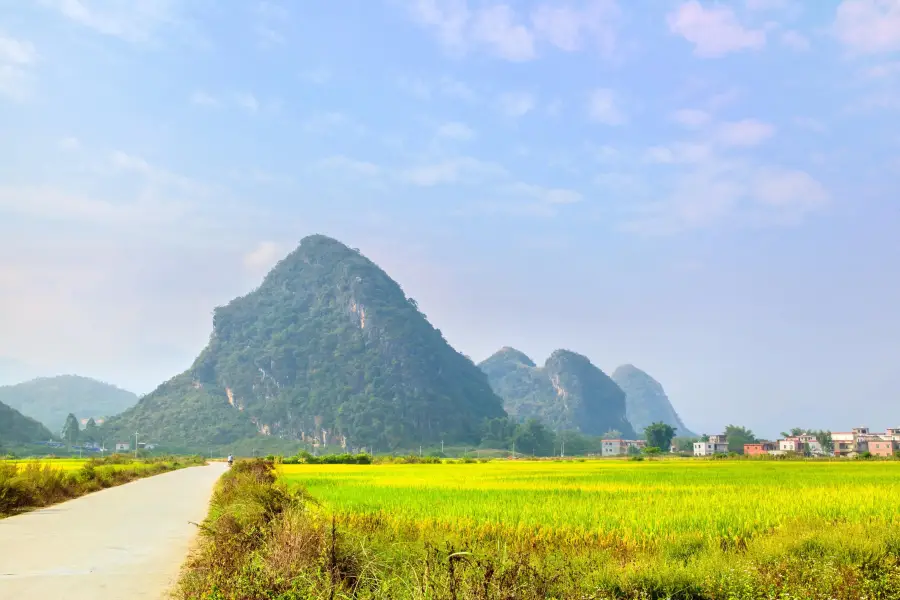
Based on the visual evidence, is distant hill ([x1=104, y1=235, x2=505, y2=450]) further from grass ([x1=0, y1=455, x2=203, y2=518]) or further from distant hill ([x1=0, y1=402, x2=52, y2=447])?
grass ([x1=0, y1=455, x2=203, y2=518])

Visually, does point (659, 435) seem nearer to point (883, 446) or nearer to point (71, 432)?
point (883, 446)

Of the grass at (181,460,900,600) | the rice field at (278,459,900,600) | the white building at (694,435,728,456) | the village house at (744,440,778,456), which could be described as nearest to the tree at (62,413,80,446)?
the white building at (694,435,728,456)

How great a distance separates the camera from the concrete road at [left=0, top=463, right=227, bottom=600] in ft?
21.3

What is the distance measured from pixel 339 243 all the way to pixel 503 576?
642 feet

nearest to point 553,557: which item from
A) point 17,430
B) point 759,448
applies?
point 759,448

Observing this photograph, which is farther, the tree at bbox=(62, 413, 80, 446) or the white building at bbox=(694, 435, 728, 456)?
the white building at bbox=(694, 435, 728, 456)

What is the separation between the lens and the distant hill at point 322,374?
14400 cm

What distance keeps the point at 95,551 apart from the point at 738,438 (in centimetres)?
15029

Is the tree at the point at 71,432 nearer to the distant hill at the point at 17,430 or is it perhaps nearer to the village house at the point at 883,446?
the distant hill at the point at 17,430

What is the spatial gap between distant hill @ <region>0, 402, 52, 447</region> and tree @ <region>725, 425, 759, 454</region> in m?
125

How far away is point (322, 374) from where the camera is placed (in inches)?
6250

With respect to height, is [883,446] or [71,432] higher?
[883,446]

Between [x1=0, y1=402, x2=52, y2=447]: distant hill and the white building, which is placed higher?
the white building

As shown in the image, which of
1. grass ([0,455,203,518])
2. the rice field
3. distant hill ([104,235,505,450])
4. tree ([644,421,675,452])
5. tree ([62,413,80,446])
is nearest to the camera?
the rice field
